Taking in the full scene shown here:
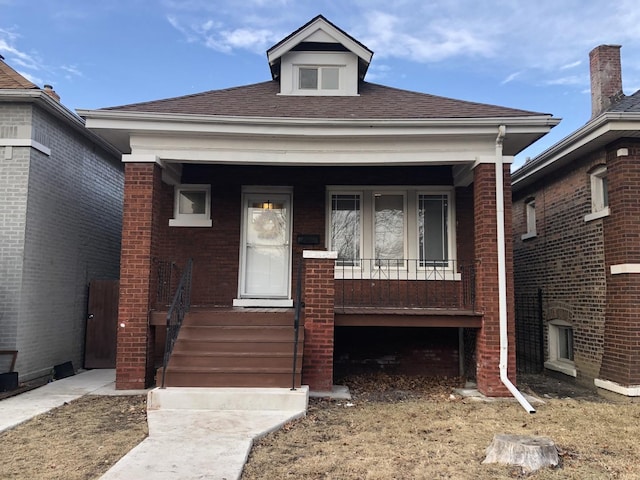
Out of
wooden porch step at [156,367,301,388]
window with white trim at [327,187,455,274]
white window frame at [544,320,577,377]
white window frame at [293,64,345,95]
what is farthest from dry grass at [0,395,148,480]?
white window frame at [544,320,577,377]

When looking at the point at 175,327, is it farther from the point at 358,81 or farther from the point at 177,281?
the point at 358,81

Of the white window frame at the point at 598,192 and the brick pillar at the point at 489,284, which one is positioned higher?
the white window frame at the point at 598,192

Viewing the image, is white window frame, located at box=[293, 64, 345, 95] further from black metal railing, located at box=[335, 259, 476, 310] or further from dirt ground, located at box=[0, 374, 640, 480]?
dirt ground, located at box=[0, 374, 640, 480]

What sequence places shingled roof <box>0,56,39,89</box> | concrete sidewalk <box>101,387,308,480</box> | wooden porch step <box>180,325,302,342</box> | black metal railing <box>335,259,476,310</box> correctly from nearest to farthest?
concrete sidewalk <box>101,387,308,480</box>, wooden porch step <box>180,325,302,342</box>, shingled roof <box>0,56,39,89</box>, black metal railing <box>335,259,476,310</box>

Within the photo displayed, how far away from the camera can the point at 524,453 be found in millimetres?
3975

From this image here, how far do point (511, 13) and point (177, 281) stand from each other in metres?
10.9

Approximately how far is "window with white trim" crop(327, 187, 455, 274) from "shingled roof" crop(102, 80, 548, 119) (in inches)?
59.2

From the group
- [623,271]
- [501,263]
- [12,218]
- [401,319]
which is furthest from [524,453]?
[12,218]

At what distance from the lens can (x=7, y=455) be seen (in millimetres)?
4281

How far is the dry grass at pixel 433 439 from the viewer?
3.91 meters

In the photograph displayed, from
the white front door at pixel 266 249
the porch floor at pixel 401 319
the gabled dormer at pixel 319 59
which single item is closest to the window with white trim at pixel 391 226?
the white front door at pixel 266 249

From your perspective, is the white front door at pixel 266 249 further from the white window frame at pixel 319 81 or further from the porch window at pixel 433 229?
the porch window at pixel 433 229

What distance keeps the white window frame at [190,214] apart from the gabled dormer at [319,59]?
226 cm

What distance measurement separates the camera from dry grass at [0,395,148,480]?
392 cm
